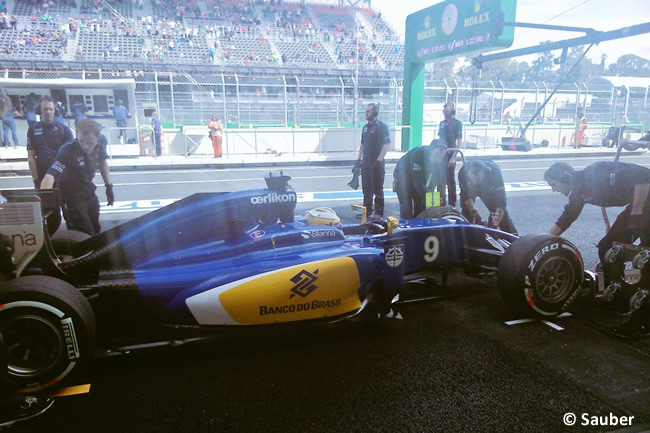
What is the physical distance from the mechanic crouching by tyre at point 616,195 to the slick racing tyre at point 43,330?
3.60 metres

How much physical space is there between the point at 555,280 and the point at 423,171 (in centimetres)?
251

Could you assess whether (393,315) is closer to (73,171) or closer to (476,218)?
(476,218)

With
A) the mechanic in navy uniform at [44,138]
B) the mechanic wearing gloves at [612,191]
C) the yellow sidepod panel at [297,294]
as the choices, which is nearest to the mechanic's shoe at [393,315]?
the yellow sidepod panel at [297,294]

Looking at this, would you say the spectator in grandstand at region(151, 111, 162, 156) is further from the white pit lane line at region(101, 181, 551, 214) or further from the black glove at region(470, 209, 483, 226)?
the black glove at region(470, 209, 483, 226)

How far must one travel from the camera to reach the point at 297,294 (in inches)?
121

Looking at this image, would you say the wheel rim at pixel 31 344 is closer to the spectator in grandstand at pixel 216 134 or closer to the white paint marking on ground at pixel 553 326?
the white paint marking on ground at pixel 553 326

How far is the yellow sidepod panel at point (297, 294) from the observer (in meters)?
2.96

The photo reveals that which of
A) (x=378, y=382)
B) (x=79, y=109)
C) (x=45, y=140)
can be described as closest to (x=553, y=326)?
(x=378, y=382)

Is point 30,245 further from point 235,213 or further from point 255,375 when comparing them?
point 255,375

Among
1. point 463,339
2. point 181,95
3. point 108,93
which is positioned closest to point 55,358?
point 463,339

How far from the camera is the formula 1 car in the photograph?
2.64 m

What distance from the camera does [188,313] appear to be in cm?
290

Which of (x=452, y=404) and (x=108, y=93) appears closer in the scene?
(x=452, y=404)

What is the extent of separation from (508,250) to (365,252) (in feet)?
4.00
